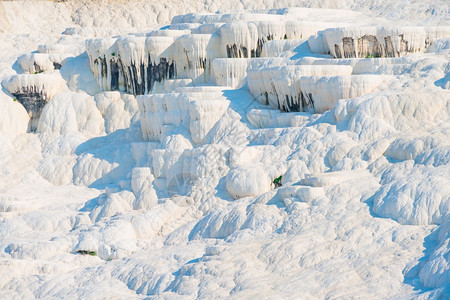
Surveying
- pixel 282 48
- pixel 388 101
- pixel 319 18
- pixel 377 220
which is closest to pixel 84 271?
pixel 377 220

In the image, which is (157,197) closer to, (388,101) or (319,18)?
(388,101)

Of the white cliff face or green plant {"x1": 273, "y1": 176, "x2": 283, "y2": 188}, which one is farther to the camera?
green plant {"x1": 273, "y1": 176, "x2": 283, "y2": 188}

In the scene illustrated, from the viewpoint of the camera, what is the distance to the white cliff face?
1984 cm

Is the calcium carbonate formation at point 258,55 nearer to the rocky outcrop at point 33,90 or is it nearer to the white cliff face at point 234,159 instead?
the white cliff face at point 234,159

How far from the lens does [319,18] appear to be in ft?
121

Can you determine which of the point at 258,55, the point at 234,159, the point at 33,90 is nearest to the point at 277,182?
the point at 234,159

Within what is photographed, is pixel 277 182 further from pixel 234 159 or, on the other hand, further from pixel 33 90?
pixel 33 90

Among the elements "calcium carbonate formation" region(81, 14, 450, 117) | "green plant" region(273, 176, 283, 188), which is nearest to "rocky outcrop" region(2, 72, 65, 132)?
"calcium carbonate formation" region(81, 14, 450, 117)

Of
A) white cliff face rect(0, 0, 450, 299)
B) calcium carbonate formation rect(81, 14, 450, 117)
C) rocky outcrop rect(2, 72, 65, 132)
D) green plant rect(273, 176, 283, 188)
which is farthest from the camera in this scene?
rocky outcrop rect(2, 72, 65, 132)

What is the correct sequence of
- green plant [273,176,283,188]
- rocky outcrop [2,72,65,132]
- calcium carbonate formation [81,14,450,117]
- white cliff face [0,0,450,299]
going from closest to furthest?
white cliff face [0,0,450,299], green plant [273,176,283,188], calcium carbonate formation [81,14,450,117], rocky outcrop [2,72,65,132]

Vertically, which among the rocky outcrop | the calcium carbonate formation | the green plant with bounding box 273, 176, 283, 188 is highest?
the calcium carbonate formation

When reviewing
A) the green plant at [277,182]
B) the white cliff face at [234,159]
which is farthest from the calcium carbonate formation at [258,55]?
the green plant at [277,182]

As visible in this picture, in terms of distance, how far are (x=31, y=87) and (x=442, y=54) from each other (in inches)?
624

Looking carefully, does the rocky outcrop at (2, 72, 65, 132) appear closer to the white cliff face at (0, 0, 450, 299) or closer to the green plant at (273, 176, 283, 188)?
the white cliff face at (0, 0, 450, 299)
